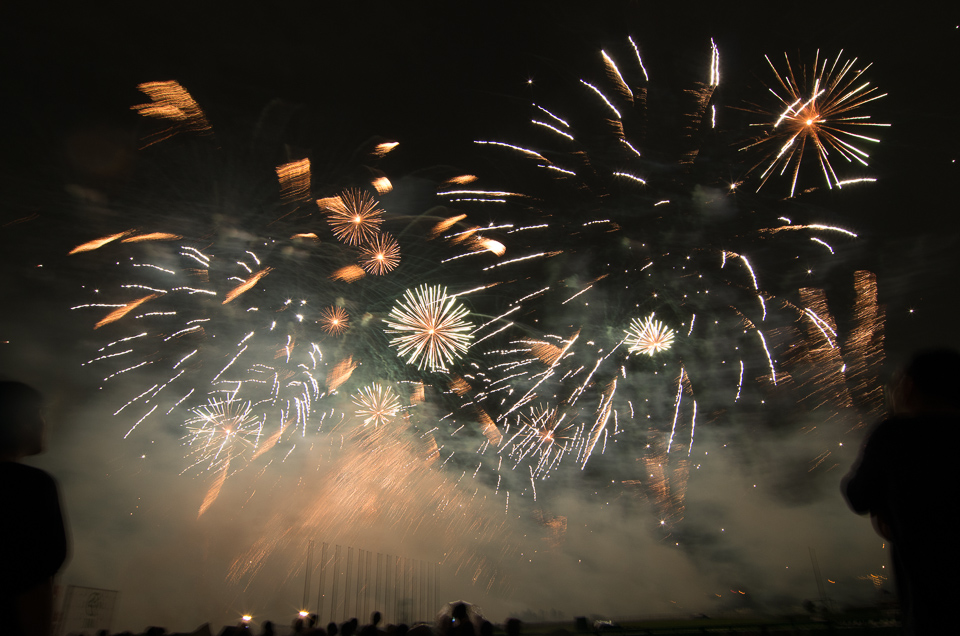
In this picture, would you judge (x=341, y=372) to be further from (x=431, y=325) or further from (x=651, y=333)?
(x=651, y=333)

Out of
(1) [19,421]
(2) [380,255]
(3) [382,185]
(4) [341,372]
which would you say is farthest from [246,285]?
(1) [19,421]

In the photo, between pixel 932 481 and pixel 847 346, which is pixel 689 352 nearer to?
pixel 847 346

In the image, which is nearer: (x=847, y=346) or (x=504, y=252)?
(x=504, y=252)

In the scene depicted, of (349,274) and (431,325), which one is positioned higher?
(349,274)

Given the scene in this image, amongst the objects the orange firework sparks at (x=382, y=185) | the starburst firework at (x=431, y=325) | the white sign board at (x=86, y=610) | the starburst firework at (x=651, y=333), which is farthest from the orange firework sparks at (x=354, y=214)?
the white sign board at (x=86, y=610)

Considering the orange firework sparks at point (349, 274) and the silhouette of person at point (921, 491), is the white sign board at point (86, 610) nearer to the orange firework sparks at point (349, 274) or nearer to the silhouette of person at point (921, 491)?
the orange firework sparks at point (349, 274)

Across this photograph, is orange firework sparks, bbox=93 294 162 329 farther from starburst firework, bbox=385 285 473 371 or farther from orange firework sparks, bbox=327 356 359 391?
starburst firework, bbox=385 285 473 371

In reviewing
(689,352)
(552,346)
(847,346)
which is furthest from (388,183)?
(847,346)
